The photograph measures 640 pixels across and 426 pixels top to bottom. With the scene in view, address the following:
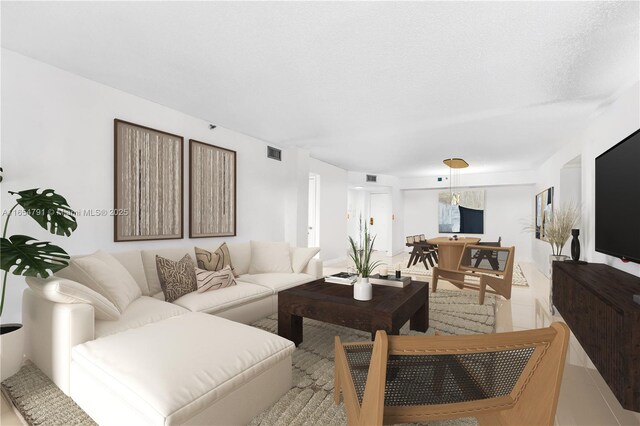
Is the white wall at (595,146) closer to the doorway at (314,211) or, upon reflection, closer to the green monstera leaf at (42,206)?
the doorway at (314,211)

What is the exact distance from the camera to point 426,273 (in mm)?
6766

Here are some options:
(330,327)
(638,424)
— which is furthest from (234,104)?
(638,424)

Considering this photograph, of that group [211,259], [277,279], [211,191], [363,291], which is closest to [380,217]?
[211,191]

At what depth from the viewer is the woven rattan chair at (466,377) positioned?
0.97m

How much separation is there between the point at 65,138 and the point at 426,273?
634cm

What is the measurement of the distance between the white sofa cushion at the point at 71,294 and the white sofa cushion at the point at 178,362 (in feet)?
0.97

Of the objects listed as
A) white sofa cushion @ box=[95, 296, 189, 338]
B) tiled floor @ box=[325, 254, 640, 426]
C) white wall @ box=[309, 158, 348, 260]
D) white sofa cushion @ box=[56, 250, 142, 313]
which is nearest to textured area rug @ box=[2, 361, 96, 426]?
white sofa cushion @ box=[95, 296, 189, 338]

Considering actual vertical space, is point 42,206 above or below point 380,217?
above

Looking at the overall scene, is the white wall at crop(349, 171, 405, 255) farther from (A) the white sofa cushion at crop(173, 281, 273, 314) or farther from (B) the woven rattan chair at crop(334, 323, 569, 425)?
(B) the woven rattan chair at crop(334, 323, 569, 425)

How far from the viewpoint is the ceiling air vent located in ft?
18.2

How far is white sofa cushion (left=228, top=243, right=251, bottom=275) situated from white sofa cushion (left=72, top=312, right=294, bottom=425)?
6.11ft

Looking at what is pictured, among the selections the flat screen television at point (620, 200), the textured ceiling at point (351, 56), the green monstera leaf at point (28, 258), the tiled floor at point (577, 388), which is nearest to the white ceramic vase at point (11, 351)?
the green monstera leaf at point (28, 258)

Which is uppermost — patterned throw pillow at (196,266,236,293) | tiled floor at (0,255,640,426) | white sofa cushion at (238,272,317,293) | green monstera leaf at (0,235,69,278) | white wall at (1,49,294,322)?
white wall at (1,49,294,322)

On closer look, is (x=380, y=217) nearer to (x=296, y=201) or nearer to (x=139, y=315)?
(x=296, y=201)
